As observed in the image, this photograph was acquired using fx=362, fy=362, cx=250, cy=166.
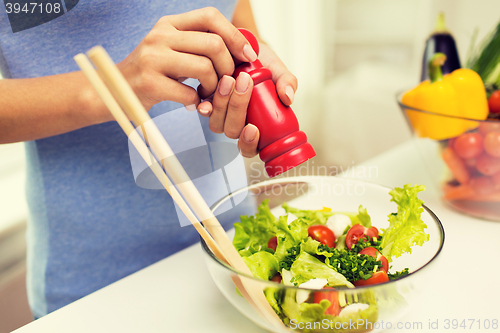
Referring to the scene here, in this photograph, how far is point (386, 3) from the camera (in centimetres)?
249

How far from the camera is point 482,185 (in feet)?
2.29

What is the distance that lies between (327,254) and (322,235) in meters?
0.07

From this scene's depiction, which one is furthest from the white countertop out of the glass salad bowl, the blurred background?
the blurred background

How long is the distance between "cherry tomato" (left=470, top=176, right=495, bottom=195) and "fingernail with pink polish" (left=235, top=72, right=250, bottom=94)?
1.76 feet

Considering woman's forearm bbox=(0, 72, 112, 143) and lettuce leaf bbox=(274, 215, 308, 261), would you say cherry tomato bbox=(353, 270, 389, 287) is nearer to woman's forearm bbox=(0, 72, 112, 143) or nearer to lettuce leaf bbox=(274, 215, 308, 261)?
lettuce leaf bbox=(274, 215, 308, 261)

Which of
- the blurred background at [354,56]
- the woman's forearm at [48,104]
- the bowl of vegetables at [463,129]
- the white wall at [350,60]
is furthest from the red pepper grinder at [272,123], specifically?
the white wall at [350,60]

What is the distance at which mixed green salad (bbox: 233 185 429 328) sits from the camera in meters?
0.38

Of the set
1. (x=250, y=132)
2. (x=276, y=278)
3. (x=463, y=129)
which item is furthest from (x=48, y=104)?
(x=463, y=129)

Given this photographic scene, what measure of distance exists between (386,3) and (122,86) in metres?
2.64

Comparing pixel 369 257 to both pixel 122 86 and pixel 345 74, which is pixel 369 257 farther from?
pixel 345 74

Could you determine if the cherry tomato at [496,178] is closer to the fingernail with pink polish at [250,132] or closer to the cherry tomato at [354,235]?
the cherry tomato at [354,235]

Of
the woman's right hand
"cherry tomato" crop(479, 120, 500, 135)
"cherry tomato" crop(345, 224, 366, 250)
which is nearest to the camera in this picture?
the woman's right hand

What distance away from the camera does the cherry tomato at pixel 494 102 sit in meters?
0.77

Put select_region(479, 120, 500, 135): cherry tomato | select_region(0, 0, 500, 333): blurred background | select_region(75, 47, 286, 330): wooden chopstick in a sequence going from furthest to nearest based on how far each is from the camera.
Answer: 1. select_region(0, 0, 500, 333): blurred background
2. select_region(479, 120, 500, 135): cherry tomato
3. select_region(75, 47, 286, 330): wooden chopstick
